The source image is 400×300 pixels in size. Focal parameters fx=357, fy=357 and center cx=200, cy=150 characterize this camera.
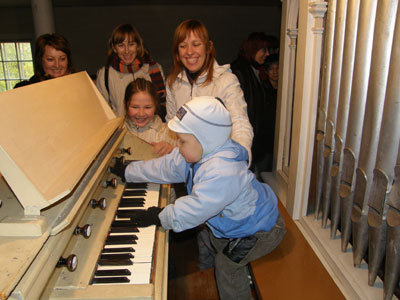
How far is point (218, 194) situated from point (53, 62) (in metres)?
1.80

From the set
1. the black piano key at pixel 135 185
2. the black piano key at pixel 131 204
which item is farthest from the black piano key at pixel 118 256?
the black piano key at pixel 135 185

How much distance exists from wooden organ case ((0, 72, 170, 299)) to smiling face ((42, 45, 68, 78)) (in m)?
0.92

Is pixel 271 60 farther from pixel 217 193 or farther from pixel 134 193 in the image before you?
pixel 217 193

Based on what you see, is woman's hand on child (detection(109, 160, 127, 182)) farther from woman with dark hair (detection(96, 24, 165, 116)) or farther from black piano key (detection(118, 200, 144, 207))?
woman with dark hair (detection(96, 24, 165, 116))

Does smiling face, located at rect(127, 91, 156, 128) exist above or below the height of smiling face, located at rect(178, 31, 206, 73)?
below

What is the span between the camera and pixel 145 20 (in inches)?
326

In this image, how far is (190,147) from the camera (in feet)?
5.68

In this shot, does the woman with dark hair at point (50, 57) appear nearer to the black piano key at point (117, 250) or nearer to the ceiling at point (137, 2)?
the black piano key at point (117, 250)

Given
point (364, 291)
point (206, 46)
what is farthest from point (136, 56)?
point (364, 291)

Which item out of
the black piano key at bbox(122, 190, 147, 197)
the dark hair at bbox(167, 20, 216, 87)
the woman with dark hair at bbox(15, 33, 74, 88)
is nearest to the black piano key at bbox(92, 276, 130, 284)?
the black piano key at bbox(122, 190, 147, 197)

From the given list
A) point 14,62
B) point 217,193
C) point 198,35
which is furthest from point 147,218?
point 14,62

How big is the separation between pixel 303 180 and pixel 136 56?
5.61 ft

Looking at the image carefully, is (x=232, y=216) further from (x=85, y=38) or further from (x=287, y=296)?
(x=85, y=38)

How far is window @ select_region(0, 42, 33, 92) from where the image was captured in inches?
336
